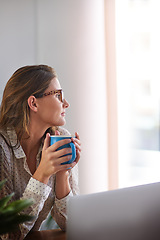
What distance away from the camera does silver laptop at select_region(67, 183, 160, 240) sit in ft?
2.34

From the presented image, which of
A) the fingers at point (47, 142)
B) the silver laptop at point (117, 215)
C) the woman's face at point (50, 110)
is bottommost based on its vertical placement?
the silver laptop at point (117, 215)

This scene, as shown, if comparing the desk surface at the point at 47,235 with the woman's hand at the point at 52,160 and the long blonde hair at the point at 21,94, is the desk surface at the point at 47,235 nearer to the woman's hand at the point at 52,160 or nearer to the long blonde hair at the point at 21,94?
the woman's hand at the point at 52,160

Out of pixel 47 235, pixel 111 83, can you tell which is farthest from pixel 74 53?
pixel 47 235

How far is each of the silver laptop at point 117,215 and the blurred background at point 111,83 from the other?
1.27 meters

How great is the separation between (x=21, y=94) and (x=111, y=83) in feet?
4.00

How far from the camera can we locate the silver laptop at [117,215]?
2.34 feet

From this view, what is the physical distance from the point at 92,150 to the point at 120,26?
2.96ft

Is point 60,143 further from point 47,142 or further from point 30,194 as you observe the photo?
point 30,194

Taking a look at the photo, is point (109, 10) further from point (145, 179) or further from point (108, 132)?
point (145, 179)

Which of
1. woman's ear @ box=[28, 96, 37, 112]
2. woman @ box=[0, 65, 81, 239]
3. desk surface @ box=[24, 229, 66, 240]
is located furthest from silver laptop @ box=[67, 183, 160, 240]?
woman's ear @ box=[28, 96, 37, 112]

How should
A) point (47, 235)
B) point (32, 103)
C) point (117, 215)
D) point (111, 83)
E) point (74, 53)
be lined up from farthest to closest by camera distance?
1. point (111, 83)
2. point (74, 53)
3. point (32, 103)
4. point (47, 235)
5. point (117, 215)

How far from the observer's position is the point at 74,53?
2.12 m

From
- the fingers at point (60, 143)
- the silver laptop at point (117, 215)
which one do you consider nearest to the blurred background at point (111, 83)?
the fingers at point (60, 143)

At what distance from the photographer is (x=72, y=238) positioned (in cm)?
71
